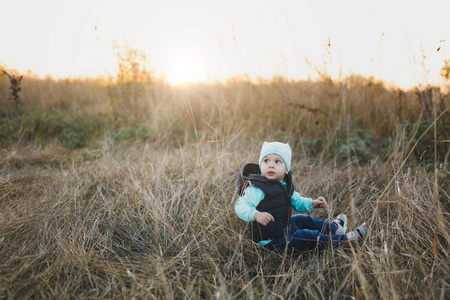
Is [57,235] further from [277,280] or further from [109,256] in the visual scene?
[277,280]

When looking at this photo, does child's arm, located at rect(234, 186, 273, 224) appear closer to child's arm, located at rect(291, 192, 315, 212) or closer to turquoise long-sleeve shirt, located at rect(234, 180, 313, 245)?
turquoise long-sleeve shirt, located at rect(234, 180, 313, 245)

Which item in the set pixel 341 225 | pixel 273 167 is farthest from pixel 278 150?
pixel 341 225

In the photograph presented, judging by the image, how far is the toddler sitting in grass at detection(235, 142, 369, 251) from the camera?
1.67m

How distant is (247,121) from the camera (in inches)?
175

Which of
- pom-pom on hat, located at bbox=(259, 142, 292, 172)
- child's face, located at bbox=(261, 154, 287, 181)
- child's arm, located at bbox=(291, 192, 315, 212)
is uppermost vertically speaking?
pom-pom on hat, located at bbox=(259, 142, 292, 172)

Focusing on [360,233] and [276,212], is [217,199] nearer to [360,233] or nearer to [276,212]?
[276,212]

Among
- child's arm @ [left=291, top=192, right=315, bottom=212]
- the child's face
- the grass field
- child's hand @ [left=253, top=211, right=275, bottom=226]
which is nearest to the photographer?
the grass field

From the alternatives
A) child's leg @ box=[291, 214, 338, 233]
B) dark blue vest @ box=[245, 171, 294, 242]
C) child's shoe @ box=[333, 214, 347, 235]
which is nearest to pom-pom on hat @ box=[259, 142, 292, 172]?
dark blue vest @ box=[245, 171, 294, 242]

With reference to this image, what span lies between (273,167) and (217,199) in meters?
0.68

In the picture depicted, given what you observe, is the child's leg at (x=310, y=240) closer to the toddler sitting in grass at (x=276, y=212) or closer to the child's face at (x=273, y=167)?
the toddler sitting in grass at (x=276, y=212)

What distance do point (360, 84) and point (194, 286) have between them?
12.4 ft

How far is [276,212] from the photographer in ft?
5.65

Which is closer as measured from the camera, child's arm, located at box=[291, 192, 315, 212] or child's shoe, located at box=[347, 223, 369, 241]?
child's shoe, located at box=[347, 223, 369, 241]

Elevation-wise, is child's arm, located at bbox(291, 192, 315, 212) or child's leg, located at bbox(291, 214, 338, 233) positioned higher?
child's arm, located at bbox(291, 192, 315, 212)
